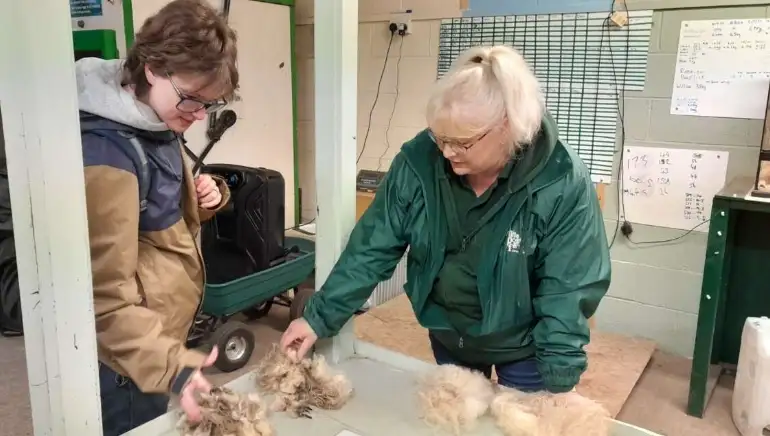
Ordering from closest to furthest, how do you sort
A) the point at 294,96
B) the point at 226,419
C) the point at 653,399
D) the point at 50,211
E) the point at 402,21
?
1. the point at 50,211
2. the point at 226,419
3. the point at 653,399
4. the point at 402,21
5. the point at 294,96

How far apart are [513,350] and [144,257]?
799 mm

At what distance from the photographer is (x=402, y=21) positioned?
11.2 ft

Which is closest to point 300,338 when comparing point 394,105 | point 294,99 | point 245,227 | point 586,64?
point 245,227

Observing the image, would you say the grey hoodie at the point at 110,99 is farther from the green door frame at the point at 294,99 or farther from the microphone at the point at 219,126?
the green door frame at the point at 294,99

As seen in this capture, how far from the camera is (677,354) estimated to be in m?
2.94

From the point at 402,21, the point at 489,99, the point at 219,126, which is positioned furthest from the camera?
the point at 402,21

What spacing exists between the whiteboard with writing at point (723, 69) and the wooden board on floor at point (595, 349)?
1.05 meters

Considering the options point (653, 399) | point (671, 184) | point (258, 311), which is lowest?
point (653, 399)

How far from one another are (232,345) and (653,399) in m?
1.68

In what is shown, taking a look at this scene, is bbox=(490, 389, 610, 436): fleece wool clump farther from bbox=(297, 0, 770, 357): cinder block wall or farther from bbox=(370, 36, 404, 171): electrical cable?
bbox=(370, 36, 404, 171): electrical cable

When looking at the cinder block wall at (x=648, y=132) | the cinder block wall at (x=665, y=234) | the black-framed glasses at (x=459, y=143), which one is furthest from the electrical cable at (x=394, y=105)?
the black-framed glasses at (x=459, y=143)

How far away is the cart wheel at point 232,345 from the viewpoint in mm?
2550

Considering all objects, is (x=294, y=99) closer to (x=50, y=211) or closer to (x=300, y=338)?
(x=300, y=338)

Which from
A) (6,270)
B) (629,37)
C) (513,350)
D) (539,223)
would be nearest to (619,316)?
(629,37)
